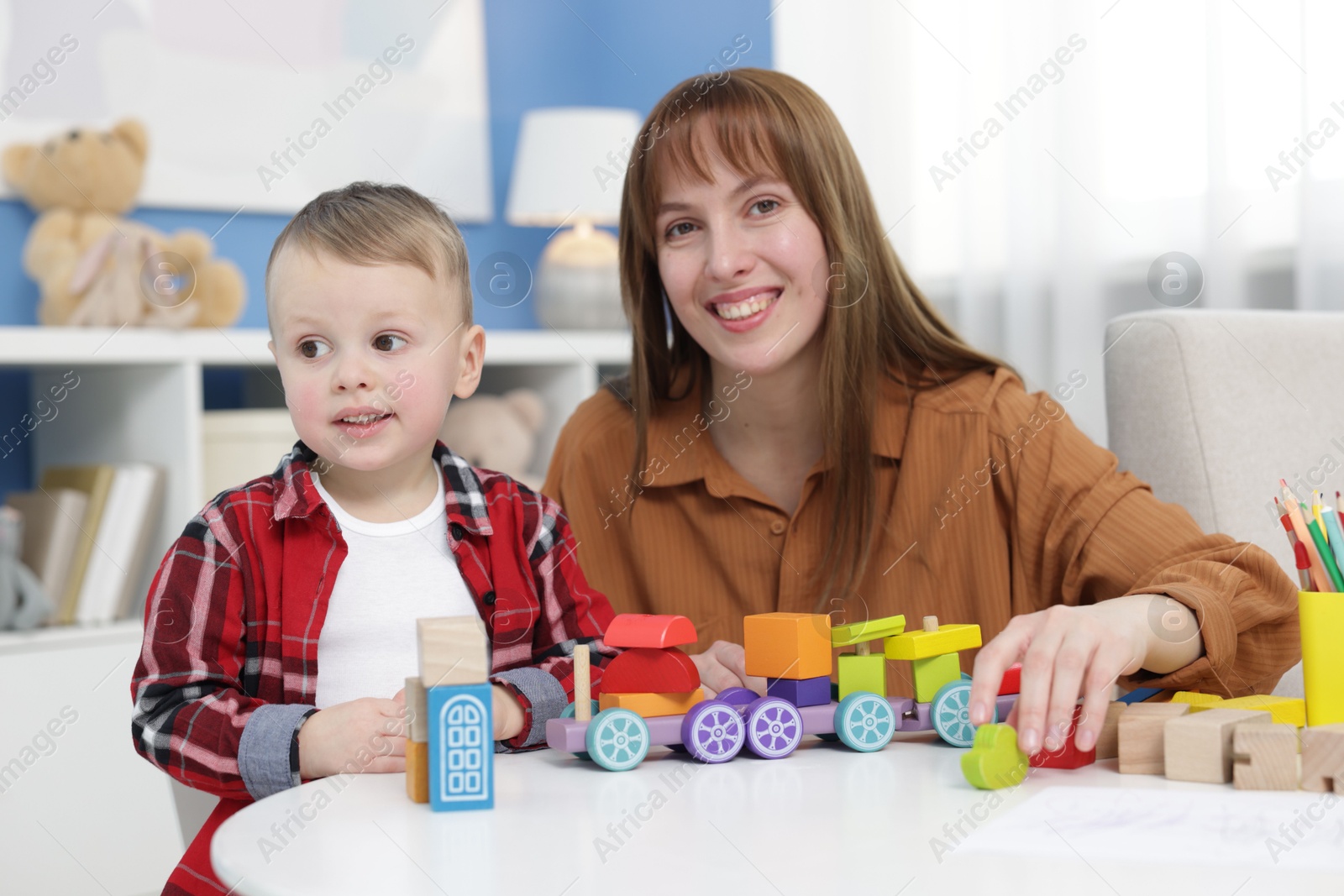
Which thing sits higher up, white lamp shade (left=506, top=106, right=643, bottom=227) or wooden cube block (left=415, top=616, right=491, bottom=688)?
white lamp shade (left=506, top=106, right=643, bottom=227)

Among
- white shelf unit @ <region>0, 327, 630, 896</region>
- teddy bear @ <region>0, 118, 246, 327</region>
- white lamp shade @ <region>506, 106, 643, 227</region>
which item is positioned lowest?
white shelf unit @ <region>0, 327, 630, 896</region>

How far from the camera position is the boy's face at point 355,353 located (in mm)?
940

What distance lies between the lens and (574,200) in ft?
9.25

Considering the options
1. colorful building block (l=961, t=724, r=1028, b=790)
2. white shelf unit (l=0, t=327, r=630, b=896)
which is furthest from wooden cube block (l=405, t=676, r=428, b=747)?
white shelf unit (l=0, t=327, r=630, b=896)

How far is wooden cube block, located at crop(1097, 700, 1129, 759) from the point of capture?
82 centimetres

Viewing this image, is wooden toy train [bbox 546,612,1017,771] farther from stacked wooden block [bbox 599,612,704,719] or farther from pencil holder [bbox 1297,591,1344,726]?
pencil holder [bbox 1297,591,1344,726]

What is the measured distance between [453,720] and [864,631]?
32cm

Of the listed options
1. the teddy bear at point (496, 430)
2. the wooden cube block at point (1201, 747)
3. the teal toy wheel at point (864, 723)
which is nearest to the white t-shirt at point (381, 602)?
the teal toy wheel at point (864, 723)

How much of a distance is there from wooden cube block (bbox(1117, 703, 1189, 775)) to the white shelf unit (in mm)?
1591

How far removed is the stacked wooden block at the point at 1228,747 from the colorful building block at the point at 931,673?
13 cm

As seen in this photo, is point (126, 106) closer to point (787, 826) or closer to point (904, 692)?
point (904, 692)

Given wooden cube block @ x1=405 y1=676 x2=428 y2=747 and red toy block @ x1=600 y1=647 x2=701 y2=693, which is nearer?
wooden cube block @ x1=405 y1=676 x2=428 y2=747

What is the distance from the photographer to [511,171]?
309 centimetres

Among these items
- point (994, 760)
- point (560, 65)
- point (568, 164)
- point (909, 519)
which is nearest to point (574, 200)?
point (568, 164)
